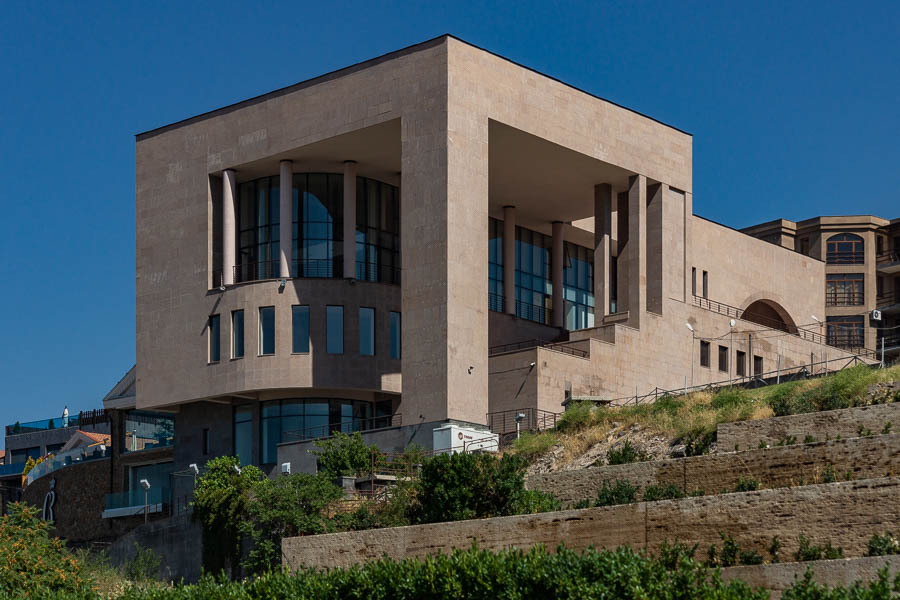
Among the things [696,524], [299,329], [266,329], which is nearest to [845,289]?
[299,329]

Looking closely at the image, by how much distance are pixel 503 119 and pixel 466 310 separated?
7824 mm

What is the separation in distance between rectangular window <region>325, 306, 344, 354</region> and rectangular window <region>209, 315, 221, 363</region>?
4613 mm

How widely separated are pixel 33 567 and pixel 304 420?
65.5 feet

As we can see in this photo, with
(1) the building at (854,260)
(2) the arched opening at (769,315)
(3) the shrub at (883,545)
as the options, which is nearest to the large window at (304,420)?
(2) the arched opening at (769,315)

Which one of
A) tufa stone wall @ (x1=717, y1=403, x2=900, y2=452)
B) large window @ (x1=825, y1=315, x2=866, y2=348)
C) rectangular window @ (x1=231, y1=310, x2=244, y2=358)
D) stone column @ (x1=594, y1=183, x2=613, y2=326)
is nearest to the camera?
tufa stone wall @ (x1=717, y1=403, x2=900, y2=452)

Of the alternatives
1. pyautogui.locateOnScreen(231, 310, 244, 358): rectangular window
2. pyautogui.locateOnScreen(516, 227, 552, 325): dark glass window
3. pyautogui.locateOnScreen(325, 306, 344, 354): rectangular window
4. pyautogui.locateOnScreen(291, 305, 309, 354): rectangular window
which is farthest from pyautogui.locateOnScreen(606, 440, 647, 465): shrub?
pyautogui.locateOnScreen(516, 227, 552, 325): dark glass window

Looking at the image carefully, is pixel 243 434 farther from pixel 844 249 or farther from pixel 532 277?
pixel 844 249

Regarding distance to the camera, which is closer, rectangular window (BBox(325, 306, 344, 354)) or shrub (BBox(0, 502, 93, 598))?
shrub (BBox(0, 502, 93, 598))

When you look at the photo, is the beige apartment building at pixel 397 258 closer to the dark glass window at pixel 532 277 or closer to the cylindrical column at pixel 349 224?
the cylindrical column at pixel 349 224

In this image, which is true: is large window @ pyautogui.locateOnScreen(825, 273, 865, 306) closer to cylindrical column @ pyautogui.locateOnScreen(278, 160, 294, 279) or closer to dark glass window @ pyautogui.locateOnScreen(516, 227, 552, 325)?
dark glass window @ pyautogui.locateOnScreen(516, 227, 552, 325)

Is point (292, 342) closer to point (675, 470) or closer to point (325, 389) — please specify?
point (325, 389)

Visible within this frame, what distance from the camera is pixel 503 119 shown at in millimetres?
57125

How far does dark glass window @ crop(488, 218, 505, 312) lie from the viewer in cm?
6528

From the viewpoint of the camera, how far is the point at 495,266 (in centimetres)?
6625
